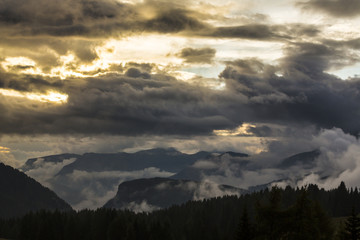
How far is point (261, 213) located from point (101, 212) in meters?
140

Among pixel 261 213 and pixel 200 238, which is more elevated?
pixel 261 213

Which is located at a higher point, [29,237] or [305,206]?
[305,206]

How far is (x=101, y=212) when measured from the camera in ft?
626

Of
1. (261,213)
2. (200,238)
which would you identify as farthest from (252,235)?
(200,238)

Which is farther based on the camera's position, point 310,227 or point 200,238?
point 200,238

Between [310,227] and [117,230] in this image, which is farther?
[117,230]

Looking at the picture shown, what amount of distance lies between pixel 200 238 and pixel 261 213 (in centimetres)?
13962

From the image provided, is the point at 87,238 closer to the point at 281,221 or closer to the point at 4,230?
the point at 4,230

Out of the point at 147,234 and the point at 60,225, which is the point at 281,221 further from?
the point at 60,225

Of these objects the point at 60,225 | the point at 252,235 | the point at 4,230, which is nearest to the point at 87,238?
the point at 60,225

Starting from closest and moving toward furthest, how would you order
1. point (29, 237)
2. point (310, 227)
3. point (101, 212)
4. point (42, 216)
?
1. point (310, 227)
2. point (29, 237)
3. point (42, 216)
4. point (101, 212)

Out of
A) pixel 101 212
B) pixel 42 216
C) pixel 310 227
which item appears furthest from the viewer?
pixel 101 212

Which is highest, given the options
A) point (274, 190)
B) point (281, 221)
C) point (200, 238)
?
point (274, 190)

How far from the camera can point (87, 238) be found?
175125mm
